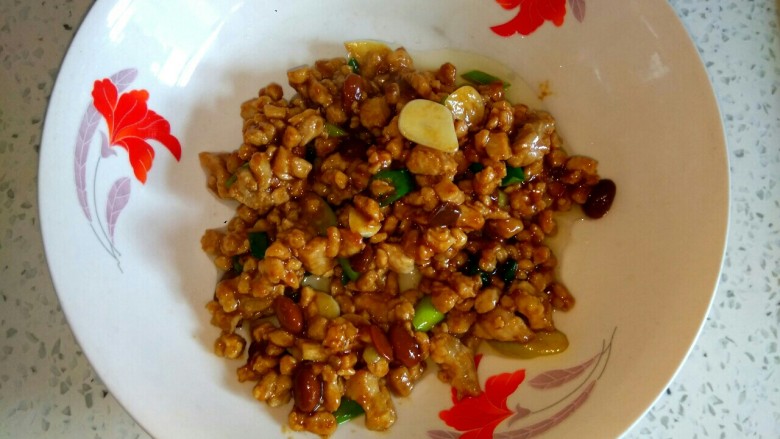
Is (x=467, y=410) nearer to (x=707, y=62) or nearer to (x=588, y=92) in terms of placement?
(x=588, y=92)

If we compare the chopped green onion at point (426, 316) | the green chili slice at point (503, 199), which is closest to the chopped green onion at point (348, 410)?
the chopped green onion at point (426, 316)

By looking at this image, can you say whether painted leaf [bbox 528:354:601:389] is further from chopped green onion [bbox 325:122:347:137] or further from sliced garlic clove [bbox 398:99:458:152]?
chopped green onion [bbox 325:122:347:137]

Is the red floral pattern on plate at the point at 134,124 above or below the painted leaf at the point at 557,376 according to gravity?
above

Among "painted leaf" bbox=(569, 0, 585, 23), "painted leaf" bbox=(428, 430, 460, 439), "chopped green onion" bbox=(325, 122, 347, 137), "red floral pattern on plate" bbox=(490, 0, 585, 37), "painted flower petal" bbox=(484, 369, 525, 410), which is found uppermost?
"painted leaf" bbox=(569, 0, 585, 23)

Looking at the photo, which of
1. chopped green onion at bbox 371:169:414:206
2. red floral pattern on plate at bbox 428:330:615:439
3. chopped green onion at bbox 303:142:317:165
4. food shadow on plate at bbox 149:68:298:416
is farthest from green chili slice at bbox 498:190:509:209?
food shadow on plate at bbox 149:68:298:416

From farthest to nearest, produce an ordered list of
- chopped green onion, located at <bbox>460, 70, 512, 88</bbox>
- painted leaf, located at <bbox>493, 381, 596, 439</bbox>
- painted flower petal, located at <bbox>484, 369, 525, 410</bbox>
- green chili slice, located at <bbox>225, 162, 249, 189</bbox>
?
1. chopped green onion, located at <bbox>460, 70, 512, 88</bbox>
2. green chili slice, located at <bbox>225, 162, 249, 189</bbox>
3. painted flower petal, located at <bbox>484, 369, 525, 410</bbox>
4. painted leaf, located at <bbox>493, 381, 596, 439</bbox>

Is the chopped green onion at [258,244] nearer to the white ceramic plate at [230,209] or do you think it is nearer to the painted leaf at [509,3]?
the white ceramic plate at [230,209]

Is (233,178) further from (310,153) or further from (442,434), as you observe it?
(442,434)
